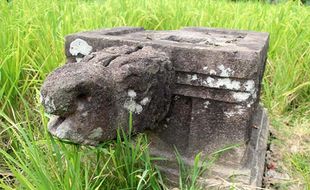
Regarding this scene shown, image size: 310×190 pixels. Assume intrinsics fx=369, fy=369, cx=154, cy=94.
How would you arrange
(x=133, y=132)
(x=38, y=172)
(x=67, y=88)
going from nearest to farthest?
1. (x=67, y=88)
2. (x=38, y=172)
3. (x=133, y=132)

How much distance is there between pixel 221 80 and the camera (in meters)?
1.41

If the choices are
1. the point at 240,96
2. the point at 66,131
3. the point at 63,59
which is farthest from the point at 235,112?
the point at 63,59

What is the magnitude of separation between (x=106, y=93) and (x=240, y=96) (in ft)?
1.78

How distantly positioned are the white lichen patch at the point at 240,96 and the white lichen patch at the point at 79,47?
0.65 m

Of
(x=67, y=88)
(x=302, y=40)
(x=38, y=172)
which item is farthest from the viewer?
(x=302, y=40)

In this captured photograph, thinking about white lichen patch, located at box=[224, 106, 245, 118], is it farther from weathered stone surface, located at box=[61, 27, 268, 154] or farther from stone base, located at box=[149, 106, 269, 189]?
stone base, located at box=[149, 106, 269, 189]

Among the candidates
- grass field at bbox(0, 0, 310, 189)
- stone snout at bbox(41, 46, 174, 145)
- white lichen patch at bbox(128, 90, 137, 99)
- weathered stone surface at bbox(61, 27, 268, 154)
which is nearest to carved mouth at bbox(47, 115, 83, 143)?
stone snout at bbox(41, 46, 174, 145)

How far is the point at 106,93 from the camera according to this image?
116 centimetres

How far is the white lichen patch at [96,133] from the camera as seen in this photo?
1153mm

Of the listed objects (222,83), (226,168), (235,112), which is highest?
(222,83)

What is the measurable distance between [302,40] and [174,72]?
176cm

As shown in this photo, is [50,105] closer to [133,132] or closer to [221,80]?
[133,132]

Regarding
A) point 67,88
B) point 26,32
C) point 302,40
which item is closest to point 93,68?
point 67,88

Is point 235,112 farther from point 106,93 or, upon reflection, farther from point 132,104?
point 106,93
